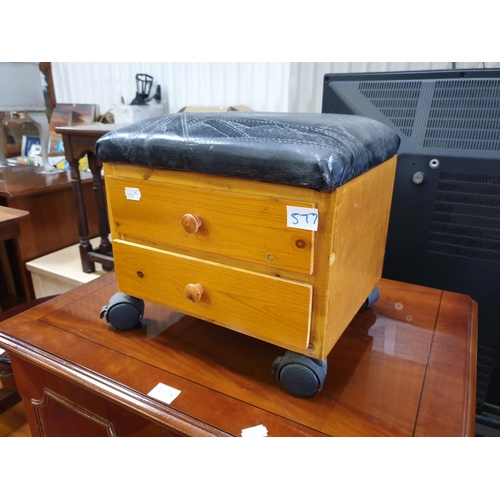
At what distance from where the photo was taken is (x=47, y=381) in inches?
29.1

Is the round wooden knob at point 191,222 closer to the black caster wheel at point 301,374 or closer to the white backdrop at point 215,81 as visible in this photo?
the black caster wheel at point 301,374

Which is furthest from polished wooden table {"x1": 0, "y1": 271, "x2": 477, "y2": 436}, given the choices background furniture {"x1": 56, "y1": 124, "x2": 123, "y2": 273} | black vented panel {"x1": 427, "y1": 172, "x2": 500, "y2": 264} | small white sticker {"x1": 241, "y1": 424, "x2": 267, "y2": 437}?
background furniture {"x1": 56, "y1": 124, "x2": 123, "y2": 273}

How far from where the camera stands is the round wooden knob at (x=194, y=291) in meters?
0.62

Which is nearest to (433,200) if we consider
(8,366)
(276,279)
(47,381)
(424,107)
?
(424,107)

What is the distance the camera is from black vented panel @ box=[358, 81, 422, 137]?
865mm

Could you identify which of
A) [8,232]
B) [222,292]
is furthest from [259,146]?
[8,232]

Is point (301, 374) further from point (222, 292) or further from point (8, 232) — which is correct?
point (8, 232)

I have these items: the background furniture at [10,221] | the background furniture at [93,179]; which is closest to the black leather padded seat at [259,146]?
the background furniture at [93,179]

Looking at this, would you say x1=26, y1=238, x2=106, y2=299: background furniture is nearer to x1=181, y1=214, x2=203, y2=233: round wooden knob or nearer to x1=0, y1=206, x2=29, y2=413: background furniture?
x1=0, y1=206, x2=29, y2=413: background furniture

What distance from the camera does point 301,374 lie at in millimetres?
579

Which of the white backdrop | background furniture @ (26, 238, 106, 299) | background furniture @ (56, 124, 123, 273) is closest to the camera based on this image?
background furniture @ (56, 124, 123, 273)

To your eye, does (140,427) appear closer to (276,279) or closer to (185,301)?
(185,301)

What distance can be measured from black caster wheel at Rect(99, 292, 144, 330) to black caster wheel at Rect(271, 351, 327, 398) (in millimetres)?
296

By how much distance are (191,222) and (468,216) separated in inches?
24.2
